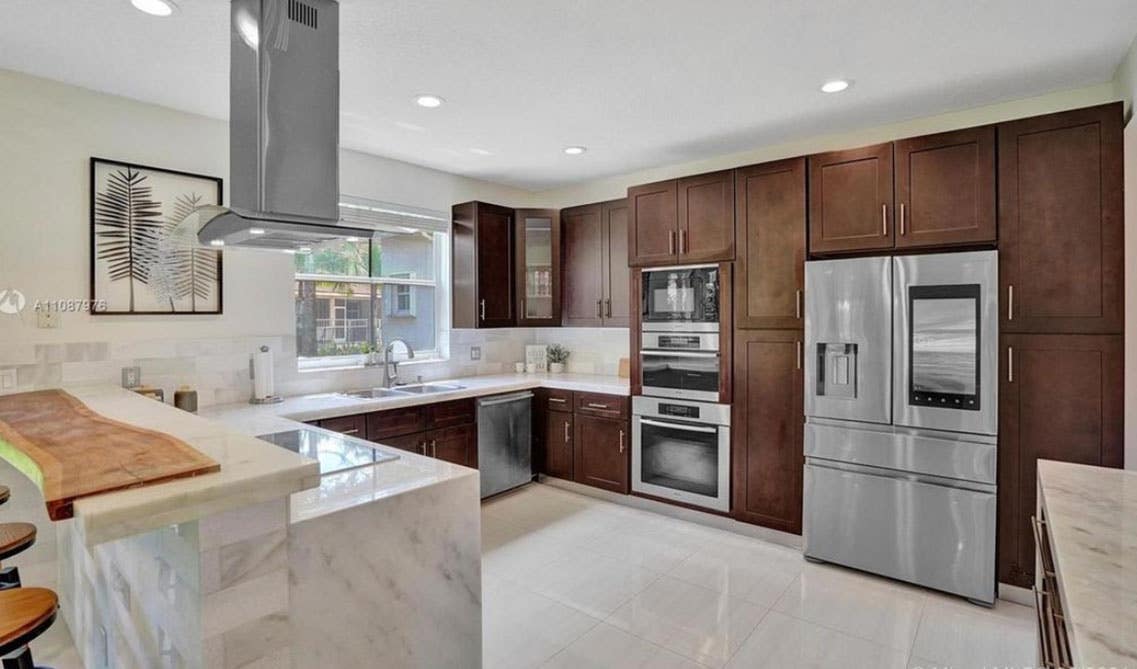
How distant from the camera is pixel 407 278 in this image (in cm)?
442

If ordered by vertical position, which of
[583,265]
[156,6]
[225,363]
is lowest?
[225,363]

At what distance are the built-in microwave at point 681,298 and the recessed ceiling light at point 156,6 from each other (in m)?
2.83

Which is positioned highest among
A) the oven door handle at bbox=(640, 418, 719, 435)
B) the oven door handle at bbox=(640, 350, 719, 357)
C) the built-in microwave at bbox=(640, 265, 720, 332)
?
the built-in microwave at bbox=(640, 265, 720, 332)

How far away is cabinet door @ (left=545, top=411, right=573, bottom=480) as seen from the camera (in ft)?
14.3

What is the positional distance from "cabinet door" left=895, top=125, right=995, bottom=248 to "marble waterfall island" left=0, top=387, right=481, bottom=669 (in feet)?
8.49

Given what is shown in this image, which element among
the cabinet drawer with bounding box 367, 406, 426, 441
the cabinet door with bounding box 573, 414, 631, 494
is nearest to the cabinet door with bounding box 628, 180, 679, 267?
the cabinet door with bounding box 573, 414, 631, 494

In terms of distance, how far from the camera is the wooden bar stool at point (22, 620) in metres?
1.25

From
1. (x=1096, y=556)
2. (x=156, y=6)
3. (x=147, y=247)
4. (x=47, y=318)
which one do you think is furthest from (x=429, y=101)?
(x=1096, y=556)

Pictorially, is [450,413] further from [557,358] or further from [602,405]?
[557,358]

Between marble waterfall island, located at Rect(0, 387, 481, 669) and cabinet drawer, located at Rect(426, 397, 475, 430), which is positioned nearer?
marble waterfall island, located at Rect(0, 387, 481, 669)

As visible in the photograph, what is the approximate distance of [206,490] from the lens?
3.47 feet

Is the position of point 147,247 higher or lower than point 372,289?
higher

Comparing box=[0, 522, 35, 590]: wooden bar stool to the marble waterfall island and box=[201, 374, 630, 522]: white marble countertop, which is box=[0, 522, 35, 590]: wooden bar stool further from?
box=[201, 374, 630, 522]: white marble countertop

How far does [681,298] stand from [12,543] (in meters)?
3.29
